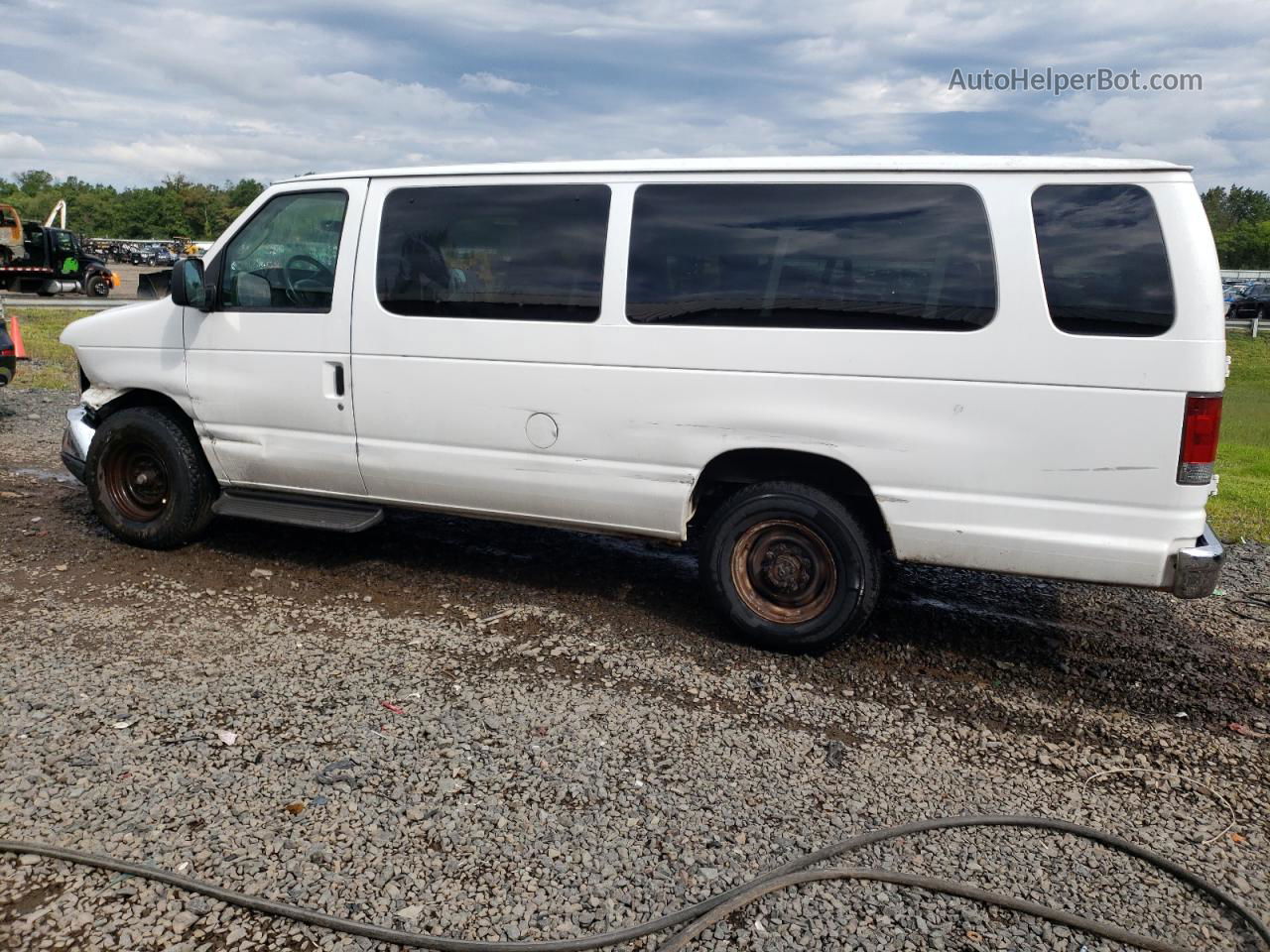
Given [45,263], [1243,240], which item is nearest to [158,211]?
[45,263]

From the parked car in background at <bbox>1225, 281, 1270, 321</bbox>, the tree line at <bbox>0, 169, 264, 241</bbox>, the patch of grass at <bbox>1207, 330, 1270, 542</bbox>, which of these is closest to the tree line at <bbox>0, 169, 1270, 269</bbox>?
the tree line at <bbox>0, 169, 264, 241</bbox>

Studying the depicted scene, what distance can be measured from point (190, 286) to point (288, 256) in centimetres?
57

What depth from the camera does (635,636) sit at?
16.0 ft

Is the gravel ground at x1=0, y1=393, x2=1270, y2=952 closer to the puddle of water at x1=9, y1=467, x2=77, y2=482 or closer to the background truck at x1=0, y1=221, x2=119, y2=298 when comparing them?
the puddle of water at x1=9, y1=467, x2=77, y2=482

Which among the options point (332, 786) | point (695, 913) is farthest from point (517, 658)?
point (695, 913)

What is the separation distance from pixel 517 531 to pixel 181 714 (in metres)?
3.03

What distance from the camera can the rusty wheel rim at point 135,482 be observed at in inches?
235

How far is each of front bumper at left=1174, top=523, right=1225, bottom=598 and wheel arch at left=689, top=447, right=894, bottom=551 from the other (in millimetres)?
1154

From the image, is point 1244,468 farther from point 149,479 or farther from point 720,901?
point 149,479

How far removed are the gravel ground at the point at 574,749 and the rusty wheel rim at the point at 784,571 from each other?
0.85ft

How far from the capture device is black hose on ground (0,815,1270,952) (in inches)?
105

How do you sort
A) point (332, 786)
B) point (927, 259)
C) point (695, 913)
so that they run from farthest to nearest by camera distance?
point (927, 259), point (332, 786), point (695, 913)

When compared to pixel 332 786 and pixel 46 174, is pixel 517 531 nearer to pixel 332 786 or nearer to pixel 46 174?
pixel 332 786

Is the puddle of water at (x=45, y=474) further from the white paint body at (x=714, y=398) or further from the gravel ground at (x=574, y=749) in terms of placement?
the white paint body at (x=714, y=398)
